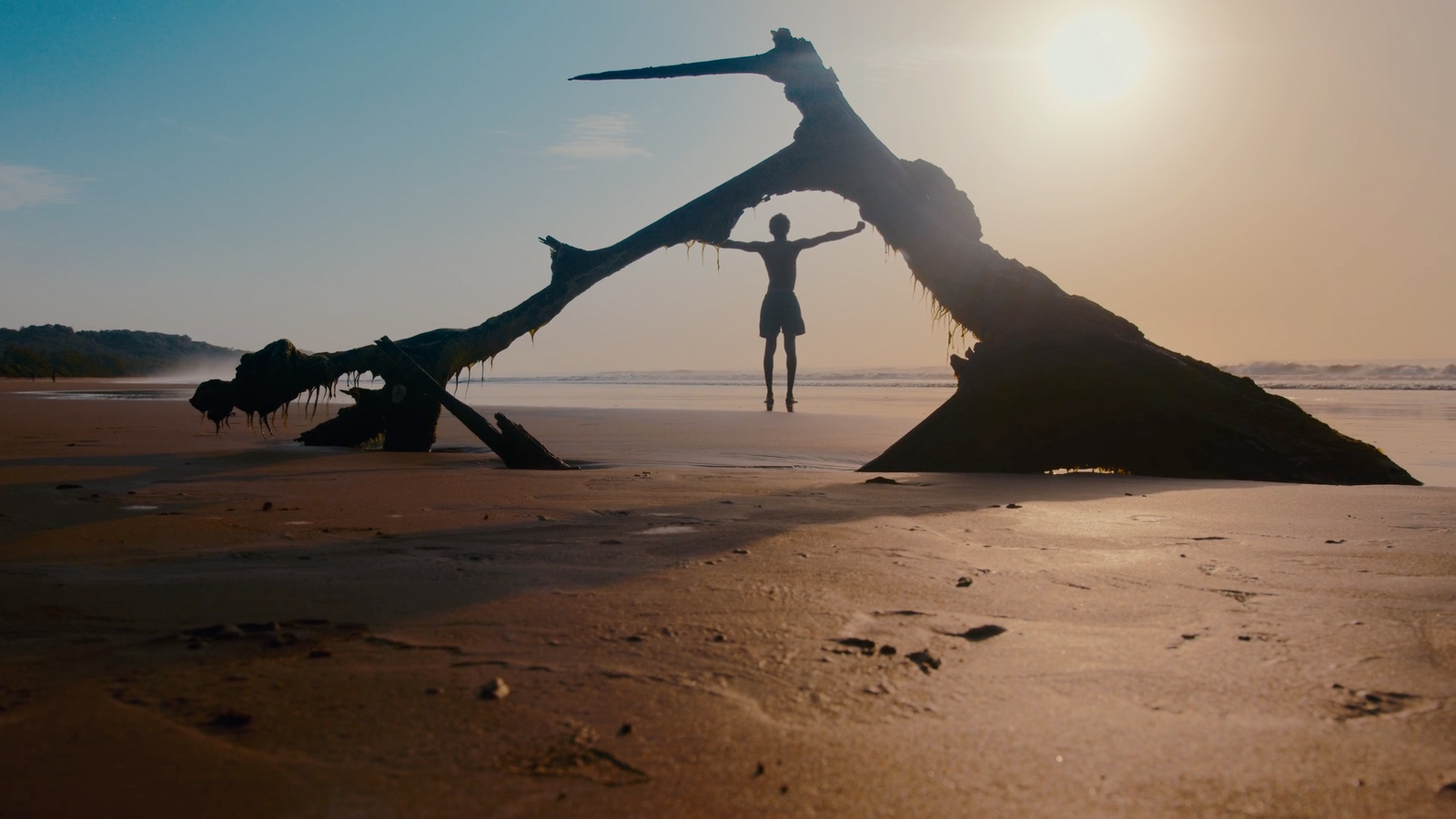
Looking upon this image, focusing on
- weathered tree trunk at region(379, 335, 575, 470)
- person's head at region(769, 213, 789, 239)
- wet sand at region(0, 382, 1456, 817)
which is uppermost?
person's head at region(769, 213, 789, 239)

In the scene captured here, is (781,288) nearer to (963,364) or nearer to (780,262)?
(780,262)

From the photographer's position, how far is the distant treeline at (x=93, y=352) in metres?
31.3

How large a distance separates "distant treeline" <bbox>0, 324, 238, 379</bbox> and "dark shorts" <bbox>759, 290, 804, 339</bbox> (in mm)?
28196

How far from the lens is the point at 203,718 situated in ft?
4.13

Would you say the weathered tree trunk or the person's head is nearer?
the weathered tree trunk

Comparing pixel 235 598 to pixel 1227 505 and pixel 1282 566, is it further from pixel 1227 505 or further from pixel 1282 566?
pixel 1227 505

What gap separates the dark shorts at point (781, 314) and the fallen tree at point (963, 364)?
15.6 ft

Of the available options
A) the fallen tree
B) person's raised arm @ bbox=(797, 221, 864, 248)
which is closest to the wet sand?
A: the fallen tree

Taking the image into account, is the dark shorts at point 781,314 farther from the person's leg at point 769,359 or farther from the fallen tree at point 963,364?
the fallen tree at point 963,364

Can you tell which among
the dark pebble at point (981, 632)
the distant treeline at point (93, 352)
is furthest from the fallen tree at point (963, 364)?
the distant treeline at point (93, 352)

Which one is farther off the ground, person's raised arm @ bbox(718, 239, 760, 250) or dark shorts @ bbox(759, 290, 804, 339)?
person's raised arm @ bbox(718, 239, 760, 250)

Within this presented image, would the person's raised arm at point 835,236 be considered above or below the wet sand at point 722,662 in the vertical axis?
above

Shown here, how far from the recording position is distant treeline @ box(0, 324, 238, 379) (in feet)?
103

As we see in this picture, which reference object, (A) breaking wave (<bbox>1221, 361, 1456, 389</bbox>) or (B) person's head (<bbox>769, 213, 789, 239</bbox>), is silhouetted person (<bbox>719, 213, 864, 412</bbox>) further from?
(A) breaking wave (<bbox>1221, 361, 1456, 389</bbox>)
